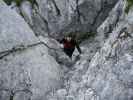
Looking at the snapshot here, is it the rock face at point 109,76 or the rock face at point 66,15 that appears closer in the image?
the rock face at point 109,76

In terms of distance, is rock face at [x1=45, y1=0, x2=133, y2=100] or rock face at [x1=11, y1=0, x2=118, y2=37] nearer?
rock face at [x1=45, y1=0, x2=133, y2=100]

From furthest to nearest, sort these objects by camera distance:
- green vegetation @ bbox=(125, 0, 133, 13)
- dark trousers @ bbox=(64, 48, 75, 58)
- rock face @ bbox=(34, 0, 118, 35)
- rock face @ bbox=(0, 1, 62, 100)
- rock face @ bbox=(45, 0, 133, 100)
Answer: rock face @ bbox=(34, 0, 118, 35)
dark trousers @ bbox=(64, 48, 75, 58)
green vegetation @ bbox=(125, 0, 133, 13)
rock face @ bbox=(0, 1, 62, 100)
rock face @ bbox=(45, 0, 133, 100)

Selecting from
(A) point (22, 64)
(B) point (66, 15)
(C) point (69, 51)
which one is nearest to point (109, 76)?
(A) point (22, 64)

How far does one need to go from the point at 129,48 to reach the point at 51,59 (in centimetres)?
678

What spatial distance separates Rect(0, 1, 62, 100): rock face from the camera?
16812 mm

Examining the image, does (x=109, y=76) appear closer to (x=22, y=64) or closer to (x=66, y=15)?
(x=22, y=64)

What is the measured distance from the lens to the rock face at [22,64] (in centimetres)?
1681

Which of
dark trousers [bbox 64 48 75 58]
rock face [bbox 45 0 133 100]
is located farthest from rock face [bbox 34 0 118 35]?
rock face [bbox 45 0 133 100]

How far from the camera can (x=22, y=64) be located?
1781 centimetres

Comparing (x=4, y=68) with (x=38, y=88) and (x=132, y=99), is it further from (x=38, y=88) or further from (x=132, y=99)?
(x=132, y=99)

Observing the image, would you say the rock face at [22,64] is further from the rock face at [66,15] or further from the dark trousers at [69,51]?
the rock face at [66,15]

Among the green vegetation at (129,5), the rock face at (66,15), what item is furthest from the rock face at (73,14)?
the green vegetation at (129,5)

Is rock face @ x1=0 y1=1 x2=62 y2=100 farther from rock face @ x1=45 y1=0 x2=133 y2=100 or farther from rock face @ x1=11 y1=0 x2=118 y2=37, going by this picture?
rock face @ x1=11 y1=0 x2=118 y2=37

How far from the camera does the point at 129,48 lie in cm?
1478
